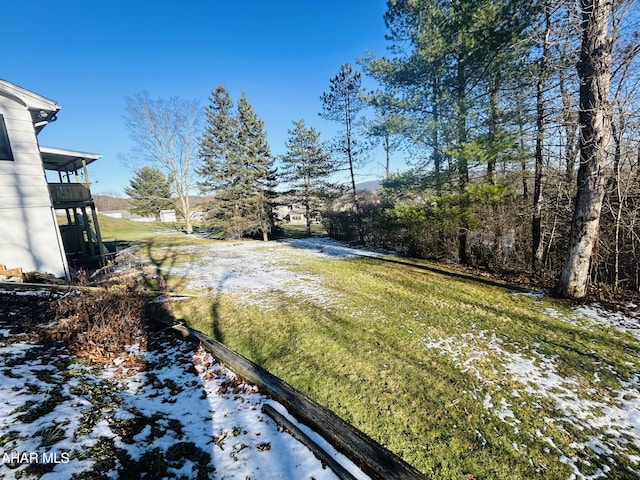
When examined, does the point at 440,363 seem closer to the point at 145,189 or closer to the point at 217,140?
the point at 217,140

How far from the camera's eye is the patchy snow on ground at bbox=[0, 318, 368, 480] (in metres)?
1.66

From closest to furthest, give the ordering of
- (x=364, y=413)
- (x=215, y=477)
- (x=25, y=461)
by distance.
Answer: (x=25, y=461)
(x=215, y=477)
(x=364, y=413)

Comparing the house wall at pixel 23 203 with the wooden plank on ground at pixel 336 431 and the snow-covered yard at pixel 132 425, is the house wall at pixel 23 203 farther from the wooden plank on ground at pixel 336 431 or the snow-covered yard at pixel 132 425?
the wooden plank on ground at pixel 336 431

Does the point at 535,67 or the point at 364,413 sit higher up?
the point at 535,67

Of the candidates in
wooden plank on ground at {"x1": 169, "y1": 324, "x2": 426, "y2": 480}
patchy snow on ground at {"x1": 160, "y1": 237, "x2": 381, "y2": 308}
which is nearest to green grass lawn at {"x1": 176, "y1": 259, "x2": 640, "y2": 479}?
patchy snow on ground at {"x1": 160, "y1": 237, "x2": 381, "y2": 308}

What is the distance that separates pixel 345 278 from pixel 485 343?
14.5 feet

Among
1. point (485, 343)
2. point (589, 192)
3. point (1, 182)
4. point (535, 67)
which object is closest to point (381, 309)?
point (485, 343)

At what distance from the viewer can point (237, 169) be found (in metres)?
18.1

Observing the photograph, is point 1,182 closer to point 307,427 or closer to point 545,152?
point 307,427

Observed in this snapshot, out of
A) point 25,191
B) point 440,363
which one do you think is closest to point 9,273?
point 25,191

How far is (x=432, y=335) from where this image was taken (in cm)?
465

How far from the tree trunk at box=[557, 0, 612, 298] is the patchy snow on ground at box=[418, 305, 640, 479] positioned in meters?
1.79

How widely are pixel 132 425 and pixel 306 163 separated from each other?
64.3 feet

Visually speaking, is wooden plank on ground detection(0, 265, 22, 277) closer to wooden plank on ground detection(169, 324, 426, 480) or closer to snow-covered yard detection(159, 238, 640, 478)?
snow-covered yard detection(159, 238, 640, 478)
